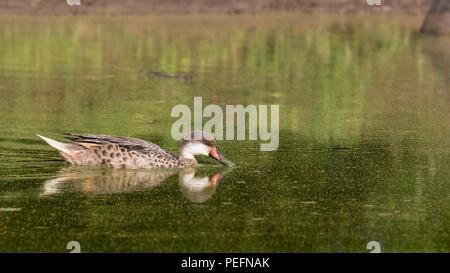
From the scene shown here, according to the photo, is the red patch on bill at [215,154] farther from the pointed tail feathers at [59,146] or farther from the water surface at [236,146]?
the pointed tail feathers at [59,146]

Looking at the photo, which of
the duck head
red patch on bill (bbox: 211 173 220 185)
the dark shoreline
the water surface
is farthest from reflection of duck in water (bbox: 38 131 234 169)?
the dark shoreline

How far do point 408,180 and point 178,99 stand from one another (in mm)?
4214

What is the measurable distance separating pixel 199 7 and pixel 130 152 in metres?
14.0

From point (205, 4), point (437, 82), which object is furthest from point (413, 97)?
point (205, 4)

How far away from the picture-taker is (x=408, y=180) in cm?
666

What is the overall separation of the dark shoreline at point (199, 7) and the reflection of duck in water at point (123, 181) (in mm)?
13364

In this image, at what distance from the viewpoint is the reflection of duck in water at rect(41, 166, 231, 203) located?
20.5 feet

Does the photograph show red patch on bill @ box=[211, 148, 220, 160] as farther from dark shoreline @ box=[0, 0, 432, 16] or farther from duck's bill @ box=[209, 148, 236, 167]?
dark shoreline @ box=[0, 0, 432, 16]

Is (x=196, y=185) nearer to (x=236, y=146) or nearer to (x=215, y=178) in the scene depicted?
(x=215, y=178)

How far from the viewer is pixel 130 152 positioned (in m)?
6.88

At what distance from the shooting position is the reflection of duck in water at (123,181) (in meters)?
6.25

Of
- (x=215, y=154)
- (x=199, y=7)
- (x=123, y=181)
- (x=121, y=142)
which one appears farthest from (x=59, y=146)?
(x=199, y=7)

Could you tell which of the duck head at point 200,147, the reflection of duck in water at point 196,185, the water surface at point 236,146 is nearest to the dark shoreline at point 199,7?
the water surface at point 236,146

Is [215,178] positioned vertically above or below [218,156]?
below
